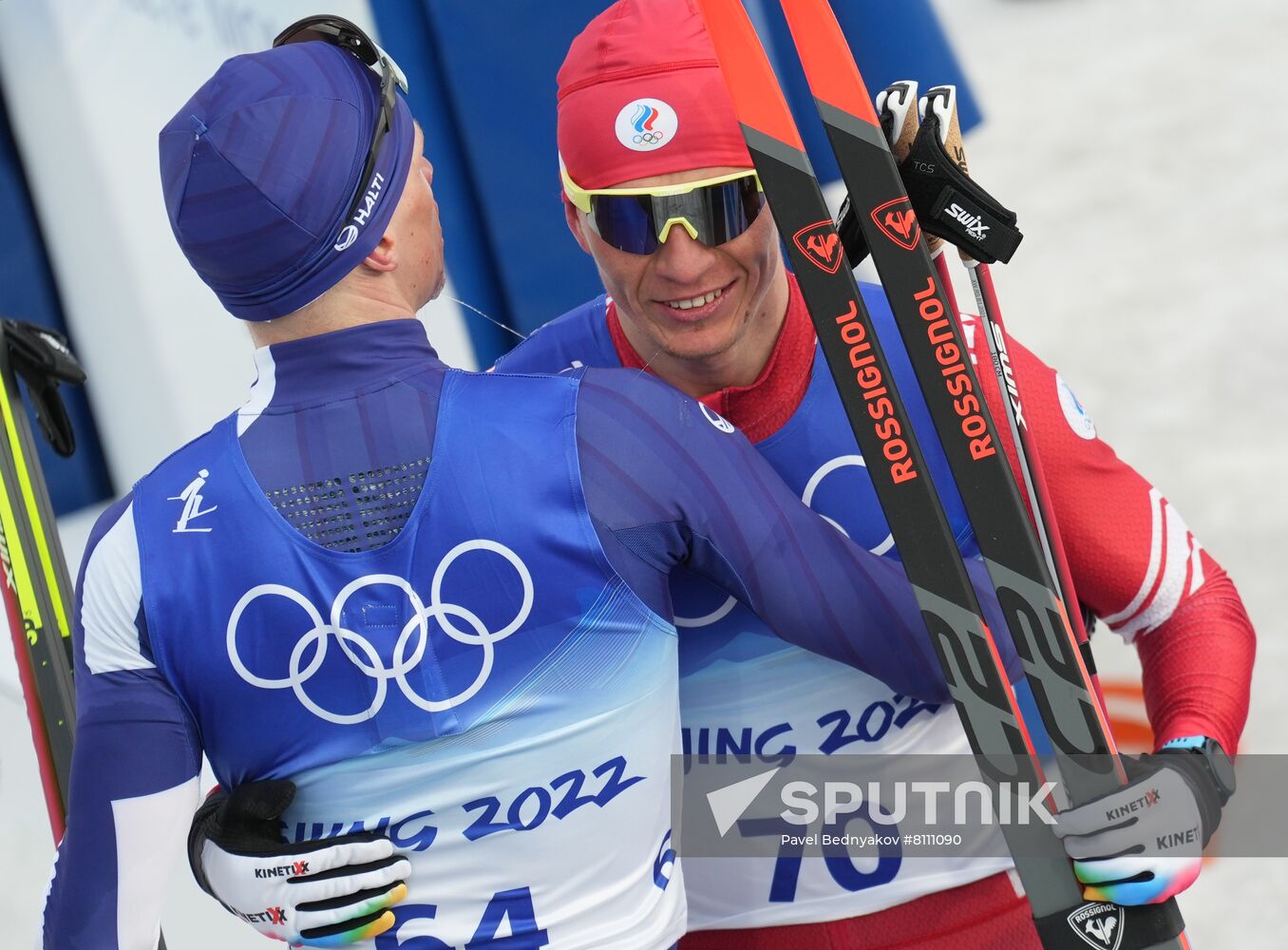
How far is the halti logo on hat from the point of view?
1988 millimetres

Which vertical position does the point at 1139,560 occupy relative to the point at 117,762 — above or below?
below

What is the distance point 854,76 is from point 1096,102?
6.05 m

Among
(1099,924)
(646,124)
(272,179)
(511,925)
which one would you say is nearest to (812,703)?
(1099,924)

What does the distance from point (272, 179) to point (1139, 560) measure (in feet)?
4.08

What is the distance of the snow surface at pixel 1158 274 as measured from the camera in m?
4.31

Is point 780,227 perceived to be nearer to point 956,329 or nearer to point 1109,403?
point 956,329

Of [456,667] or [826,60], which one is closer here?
[456,667]

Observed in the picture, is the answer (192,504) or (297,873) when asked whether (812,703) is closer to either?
(297,873)

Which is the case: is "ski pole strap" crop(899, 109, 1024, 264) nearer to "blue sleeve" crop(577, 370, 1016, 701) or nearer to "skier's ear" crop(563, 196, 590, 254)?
"blue sleeve" crop(577, 370, 1016, 701)

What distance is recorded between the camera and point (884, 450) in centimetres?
171

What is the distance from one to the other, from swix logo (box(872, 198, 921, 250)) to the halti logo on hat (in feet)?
1.30

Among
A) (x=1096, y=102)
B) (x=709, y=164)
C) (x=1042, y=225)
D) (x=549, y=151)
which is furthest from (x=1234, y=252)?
(x=709, y=164)

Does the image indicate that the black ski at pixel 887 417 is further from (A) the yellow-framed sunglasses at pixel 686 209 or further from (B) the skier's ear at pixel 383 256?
(B) the skier's ear at pixel 383 256

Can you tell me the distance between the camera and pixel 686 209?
200cm
